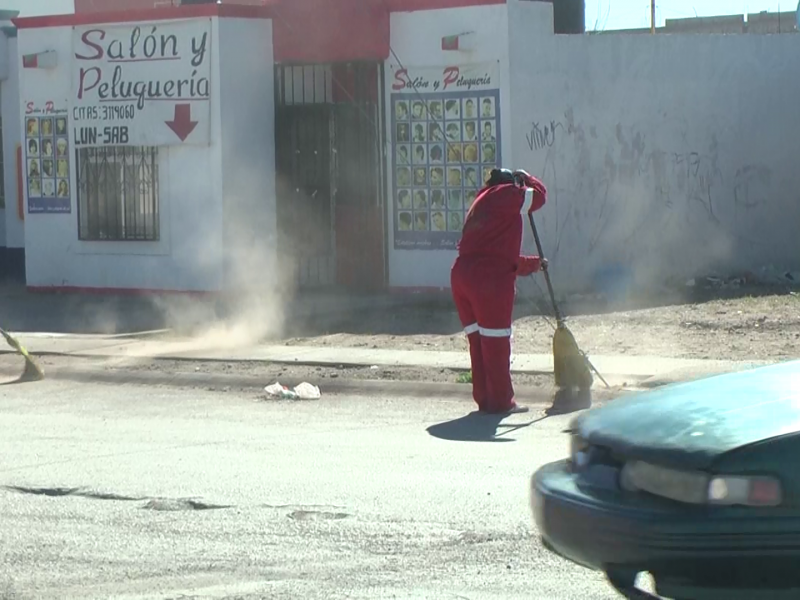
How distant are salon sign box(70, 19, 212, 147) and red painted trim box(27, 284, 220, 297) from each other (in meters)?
2.10

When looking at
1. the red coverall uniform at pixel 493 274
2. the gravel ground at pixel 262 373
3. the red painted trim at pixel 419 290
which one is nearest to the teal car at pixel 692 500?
the red coverall uniform at pixel 493 274

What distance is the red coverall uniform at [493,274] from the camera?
10.8m

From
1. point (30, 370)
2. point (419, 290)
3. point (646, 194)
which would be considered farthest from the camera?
point (646, 194)

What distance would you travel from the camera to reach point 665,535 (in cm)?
457

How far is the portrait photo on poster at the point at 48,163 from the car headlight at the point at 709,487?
57.2ft

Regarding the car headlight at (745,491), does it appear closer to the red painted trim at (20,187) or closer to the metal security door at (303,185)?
the metal security door at (303,185)

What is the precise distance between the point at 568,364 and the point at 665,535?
655 centimetres

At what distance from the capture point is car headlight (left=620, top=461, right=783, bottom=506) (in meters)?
4.51

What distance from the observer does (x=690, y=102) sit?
66.1ft

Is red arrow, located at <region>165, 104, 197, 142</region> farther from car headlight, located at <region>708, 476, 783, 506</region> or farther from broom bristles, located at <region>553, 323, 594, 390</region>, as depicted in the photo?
car headlight, located at <region>708, 476, 783, 506</region>

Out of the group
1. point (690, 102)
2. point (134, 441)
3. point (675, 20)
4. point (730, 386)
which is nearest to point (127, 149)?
point (690, 102)

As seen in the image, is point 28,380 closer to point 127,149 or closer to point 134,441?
point 134,441

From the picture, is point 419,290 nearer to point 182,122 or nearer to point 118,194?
point 182,122

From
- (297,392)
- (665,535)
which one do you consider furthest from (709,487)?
(297,392)
